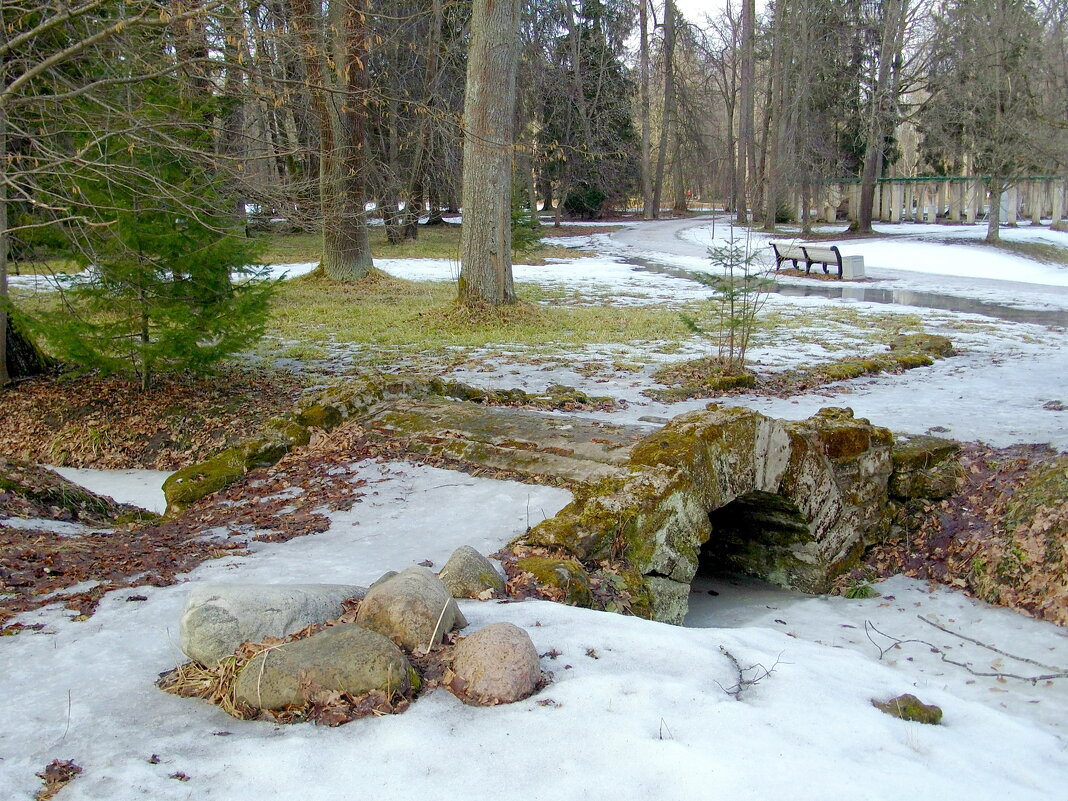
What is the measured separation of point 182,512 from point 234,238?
442 cm

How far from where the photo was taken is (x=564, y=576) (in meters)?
4.68

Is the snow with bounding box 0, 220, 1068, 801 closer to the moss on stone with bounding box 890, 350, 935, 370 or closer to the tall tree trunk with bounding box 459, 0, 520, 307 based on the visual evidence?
the moss on stone with bounding box 890, 350, 935, 370

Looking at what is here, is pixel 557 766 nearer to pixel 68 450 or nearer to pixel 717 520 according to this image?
pixel 717 520

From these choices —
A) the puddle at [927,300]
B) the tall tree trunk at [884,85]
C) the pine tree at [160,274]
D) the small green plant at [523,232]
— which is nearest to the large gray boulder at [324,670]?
the pine tree at [160,274]

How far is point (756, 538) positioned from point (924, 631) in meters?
1.55

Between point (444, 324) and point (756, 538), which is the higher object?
point (444, 324)

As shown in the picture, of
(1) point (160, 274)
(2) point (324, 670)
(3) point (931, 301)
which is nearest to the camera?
(2) point (324, 670)

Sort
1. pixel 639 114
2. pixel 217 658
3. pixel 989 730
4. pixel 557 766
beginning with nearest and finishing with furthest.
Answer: pixel 557 766
pixel 217 658
pixel 989 730
pixel 639 114

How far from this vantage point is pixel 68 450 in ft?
31.7

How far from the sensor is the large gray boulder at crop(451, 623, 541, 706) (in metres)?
3.39

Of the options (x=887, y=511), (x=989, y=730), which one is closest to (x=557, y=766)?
(x=989, y=730)

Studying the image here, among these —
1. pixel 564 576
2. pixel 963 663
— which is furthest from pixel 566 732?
pixel 963 663

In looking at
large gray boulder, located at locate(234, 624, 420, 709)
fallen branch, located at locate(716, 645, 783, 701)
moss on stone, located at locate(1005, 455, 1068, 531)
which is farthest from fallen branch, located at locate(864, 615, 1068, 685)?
large gray boulder, located at locate(234, 624, 420, 709)

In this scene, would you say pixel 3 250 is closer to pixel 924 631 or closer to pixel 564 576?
pixel 564 576
